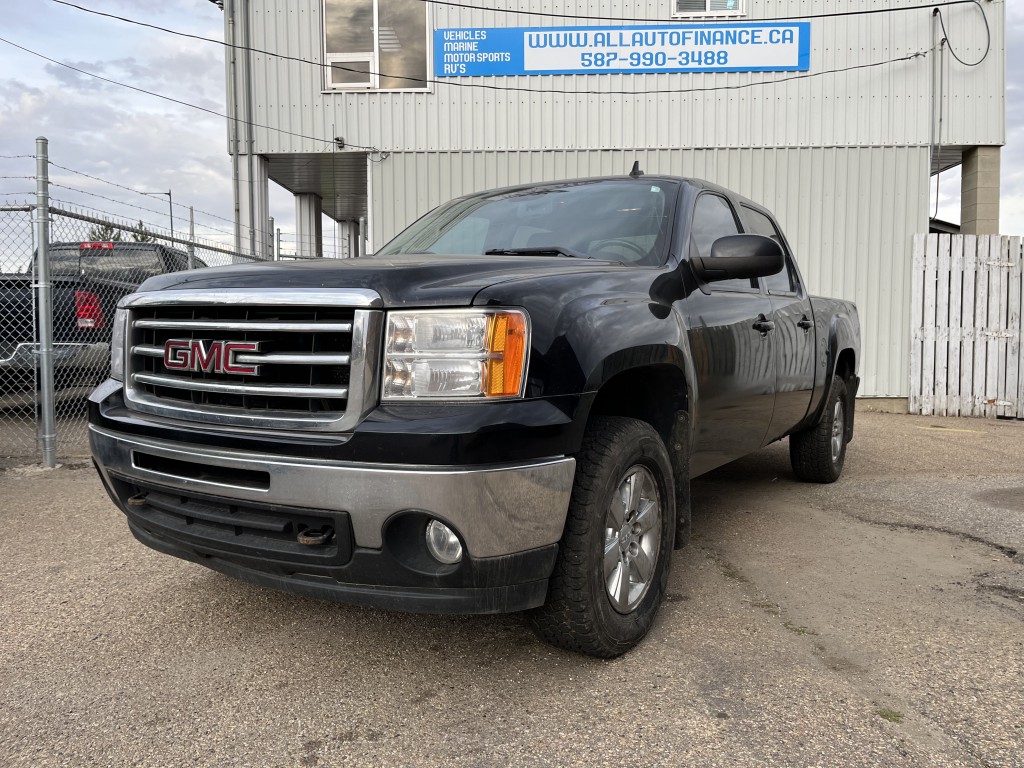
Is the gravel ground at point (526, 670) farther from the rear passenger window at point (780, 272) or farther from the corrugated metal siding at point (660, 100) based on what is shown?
the corrugated metal siding at point (660, 100)

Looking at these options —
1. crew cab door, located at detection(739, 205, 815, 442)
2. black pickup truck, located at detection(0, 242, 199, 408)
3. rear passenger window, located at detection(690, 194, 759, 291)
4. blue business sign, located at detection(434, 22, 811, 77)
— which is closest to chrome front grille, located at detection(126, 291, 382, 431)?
rear passenger window, located at detection(690, 194, 759, 291)

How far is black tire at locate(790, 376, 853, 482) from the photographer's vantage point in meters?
5.39

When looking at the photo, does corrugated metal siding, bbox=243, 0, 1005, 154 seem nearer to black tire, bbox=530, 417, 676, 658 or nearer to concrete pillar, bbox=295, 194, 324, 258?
concrete pillar, bbox=295, 194, 324, 258

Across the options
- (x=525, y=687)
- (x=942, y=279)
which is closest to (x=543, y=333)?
(x=525, y=687)

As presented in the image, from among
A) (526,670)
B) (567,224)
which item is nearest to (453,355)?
(526,670)

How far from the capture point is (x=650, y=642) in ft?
9.45

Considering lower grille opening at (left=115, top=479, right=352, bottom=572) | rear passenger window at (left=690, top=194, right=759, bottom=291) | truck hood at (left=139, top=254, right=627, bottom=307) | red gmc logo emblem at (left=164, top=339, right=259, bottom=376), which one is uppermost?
rear passenger window at (left=690, top=194, right=759, bottom=291)

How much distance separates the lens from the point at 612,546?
2635mm

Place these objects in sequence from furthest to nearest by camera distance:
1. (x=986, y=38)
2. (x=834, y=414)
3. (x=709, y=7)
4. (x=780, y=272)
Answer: (x=709, y=7), (x=986, y=38), (x=834, y=414), (x=780, y=272)

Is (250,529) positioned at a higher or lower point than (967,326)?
lower

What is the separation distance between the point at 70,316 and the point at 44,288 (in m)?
1.33

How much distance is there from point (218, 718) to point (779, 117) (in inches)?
402

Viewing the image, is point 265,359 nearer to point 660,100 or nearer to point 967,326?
point 660,100

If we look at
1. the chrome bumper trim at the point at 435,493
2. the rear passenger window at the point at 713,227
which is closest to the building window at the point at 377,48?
the rear passenger window at the point at 713,227
